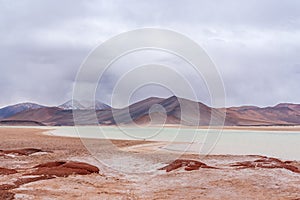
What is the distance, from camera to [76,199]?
1377 cm

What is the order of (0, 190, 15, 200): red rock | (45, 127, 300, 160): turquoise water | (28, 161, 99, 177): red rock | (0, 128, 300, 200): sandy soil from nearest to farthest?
(0, 190, 15, 200): red rock, (0, 128, 300, 200): sandy soil, (28, 161, 99, 177): red rock, (45, 127, 300, 160): turquoise water

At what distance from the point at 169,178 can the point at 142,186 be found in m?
2.45

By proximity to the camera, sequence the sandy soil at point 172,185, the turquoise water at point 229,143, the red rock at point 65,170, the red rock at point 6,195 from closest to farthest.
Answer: the red rock at point 6,195 < the sandy soil at point 172,185 < the red rock at point 65,170 < the turquoise water at point 229,143

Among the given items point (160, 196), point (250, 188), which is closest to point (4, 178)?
point (160, 196)

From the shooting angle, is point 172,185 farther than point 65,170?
No

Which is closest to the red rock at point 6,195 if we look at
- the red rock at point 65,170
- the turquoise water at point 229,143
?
the red rock at point 65,170

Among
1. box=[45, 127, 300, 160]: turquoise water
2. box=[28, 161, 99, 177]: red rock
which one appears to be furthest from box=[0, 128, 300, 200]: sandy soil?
box=[45, 127, 300, 160]: turquoise water

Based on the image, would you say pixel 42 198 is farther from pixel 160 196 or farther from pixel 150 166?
pixel 150 166

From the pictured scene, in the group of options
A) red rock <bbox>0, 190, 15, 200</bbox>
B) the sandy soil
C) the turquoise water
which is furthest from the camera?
the turquoise water

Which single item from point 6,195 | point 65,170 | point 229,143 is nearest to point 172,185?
point 65,170

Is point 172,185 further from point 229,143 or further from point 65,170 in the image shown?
point 229,143

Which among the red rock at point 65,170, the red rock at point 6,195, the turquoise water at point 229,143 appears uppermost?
the turquoise water at point 229,143

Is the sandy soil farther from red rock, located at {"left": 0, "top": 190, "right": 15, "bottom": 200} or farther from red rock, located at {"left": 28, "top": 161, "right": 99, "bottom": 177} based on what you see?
red rock, located at {"left": 28, "top": 161, "right": 99, "bottom": 177}

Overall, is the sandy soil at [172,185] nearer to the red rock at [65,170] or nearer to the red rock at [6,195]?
the red rock at [6,195]
